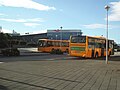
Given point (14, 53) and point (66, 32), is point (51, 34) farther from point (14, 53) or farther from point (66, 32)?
point (14, 53)

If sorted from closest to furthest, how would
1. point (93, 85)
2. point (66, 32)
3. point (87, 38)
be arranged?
point (93, 85) < point (87, 38) < point (66, 32)

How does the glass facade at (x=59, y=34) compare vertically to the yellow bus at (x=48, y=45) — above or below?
above

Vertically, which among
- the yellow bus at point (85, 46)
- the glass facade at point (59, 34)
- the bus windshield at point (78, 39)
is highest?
the glass facade at point (59, 34)

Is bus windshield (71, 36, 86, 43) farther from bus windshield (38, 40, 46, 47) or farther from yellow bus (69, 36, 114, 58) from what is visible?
bus windshield (38, 40, 46, 47)

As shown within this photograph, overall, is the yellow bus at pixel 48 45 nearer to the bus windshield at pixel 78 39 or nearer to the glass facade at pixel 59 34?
the bus windshield at pixel 78 39

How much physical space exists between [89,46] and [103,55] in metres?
5.89

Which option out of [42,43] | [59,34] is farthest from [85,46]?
[59,34]

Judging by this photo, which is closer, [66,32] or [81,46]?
[81,46]

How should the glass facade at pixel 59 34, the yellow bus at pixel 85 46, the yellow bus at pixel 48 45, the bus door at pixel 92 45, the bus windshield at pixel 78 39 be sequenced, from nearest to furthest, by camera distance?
1. the yellow bus at pixel 85 46
2. the bus windshield at pixel 78 39
3. the bus door at pixel 92 45
4. the yellow bus at pixel 48 45
5. the glass facade at pixel 59 34

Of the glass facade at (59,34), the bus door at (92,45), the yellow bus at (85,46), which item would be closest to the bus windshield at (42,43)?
the yellow bus at (85,46)

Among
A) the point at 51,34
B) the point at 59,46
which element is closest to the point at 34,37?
the point at 51,34

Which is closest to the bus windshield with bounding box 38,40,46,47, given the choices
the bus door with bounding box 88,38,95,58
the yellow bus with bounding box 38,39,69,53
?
the yellow bus with bounding box 38,39,69,53

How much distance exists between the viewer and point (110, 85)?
34.1 feet

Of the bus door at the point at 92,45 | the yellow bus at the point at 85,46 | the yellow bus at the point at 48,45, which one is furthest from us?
the yellow bus at the point at 48,45
